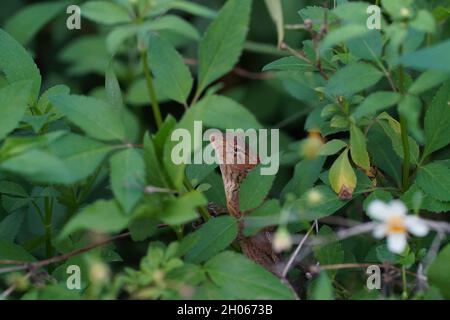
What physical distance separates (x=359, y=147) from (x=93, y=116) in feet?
1.61

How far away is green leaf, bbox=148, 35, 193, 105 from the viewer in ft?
4.48

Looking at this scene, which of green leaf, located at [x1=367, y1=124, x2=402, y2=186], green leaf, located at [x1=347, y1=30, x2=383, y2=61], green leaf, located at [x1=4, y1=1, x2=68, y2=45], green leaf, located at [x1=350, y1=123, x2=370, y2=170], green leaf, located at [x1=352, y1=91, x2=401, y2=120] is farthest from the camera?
green leaf, located at [x1=4, y1=1, x2=68, y2=45]

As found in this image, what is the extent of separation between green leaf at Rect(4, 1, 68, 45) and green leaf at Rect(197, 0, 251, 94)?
1119mm

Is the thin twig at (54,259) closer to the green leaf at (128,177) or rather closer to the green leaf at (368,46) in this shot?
the green leaf at (128,177)

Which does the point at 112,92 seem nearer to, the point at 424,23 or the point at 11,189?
the point at 11,189

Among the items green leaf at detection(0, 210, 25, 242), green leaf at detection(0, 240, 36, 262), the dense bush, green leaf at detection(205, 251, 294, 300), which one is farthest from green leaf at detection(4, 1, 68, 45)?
green leaf at detection(205, 251, 294, 300)

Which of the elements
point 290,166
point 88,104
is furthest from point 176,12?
point 88,104

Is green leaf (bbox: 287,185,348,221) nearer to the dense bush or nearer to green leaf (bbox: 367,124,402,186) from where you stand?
the dense bush

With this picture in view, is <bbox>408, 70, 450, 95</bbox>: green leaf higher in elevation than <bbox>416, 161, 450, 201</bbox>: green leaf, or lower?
higher

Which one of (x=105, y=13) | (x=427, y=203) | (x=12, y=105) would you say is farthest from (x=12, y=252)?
(x=427, y=203)

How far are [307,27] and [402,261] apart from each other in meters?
0.43

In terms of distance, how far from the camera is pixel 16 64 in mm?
1544

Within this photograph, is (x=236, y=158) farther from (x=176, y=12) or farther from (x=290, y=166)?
(x=176, y=12)

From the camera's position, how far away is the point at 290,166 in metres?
2.35
